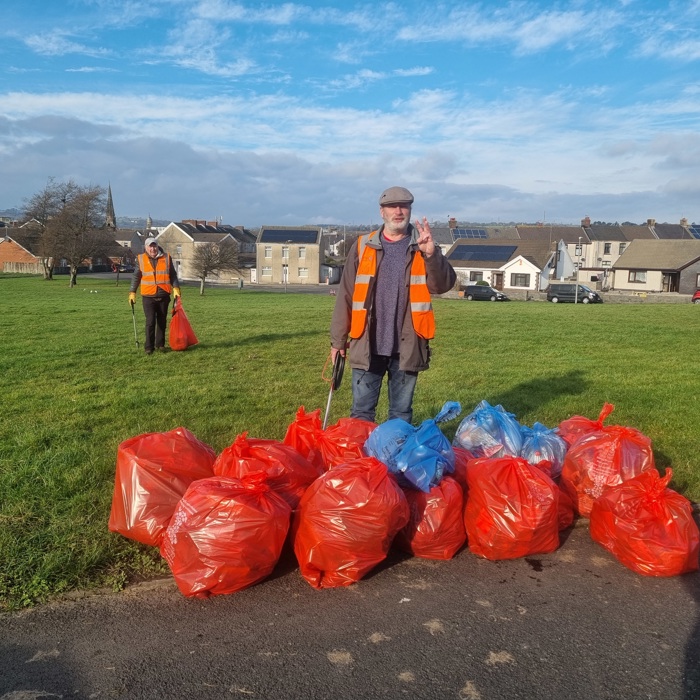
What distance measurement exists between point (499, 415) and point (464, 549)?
118cm

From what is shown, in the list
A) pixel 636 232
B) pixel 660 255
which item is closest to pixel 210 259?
pixel 660 255

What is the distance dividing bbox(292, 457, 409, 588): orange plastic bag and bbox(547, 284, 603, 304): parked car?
41184mm

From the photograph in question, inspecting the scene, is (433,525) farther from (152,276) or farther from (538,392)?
(152,276)

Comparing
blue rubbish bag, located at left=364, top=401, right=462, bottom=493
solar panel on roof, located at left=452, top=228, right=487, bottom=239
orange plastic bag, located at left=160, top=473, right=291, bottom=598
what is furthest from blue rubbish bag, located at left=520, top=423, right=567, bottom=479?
solar panel on roof, located at left=452, top=228, right=487, bottom=239

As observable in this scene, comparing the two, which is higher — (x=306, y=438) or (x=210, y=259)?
(x=210, y=259)

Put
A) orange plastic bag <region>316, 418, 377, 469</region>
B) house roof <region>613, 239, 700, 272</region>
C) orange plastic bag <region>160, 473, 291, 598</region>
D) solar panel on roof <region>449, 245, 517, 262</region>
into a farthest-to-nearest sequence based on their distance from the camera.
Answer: solar panel on roof <region>449, 245, 517, 262</region>, house roof <region>613, 239, 700, 272</region>, orange plastic bag <region>316, 418, 377, 469</region>, orange plastic bag <region>160, 473, 291, 598</region>

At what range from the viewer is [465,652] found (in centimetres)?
280

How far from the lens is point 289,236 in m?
76.5

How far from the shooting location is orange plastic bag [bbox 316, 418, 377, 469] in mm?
4137

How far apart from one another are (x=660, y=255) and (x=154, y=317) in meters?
59.9

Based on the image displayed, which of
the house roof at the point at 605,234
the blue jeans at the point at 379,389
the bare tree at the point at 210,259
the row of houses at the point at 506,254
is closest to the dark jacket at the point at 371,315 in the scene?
Answer: the blue jeans at the point at 379,389

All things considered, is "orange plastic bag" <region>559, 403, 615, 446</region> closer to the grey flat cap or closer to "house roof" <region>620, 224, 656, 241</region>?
the grey flat cap

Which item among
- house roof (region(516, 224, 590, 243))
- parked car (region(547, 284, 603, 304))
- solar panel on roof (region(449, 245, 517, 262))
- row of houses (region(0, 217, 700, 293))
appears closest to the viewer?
parked car (region(547, 284, 603, 304))

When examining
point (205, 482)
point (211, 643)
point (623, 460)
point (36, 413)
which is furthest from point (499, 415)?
point (36, 413)
